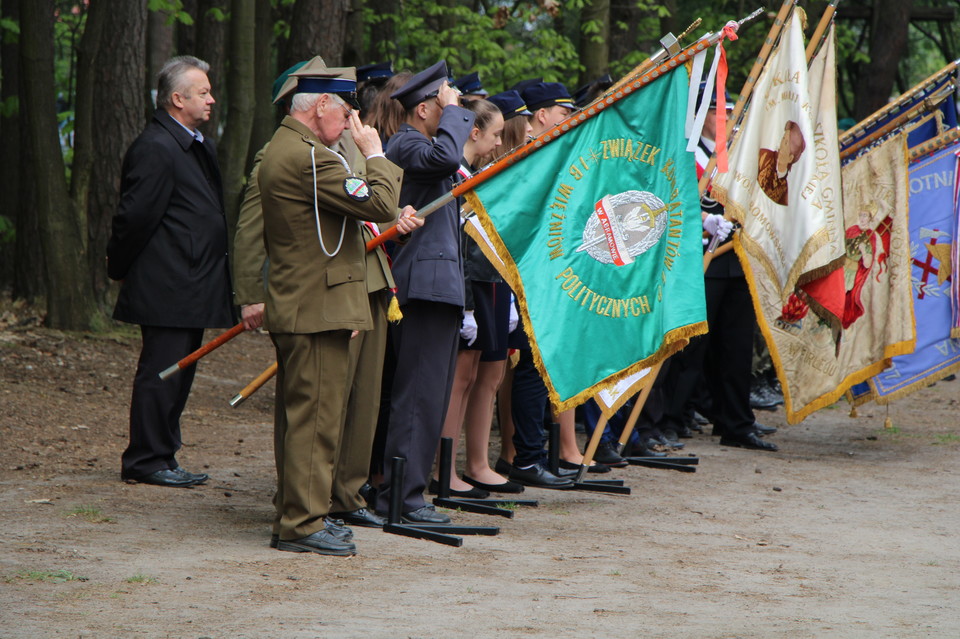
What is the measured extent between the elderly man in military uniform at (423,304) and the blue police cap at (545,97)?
5.80 feet

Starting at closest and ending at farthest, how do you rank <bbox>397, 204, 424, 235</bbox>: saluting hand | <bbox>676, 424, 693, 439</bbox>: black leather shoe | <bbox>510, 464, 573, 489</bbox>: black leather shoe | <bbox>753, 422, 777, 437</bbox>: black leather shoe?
<bbox>397, 204, 424, 235</bbox>: saluting hand < <bbox>510, 464, 573, 489</bbox>: black leather shoe < <bbox>676, 424, 693, 439</bbox>: black leather shoe < <bbox>753, 422, 777, 437</bbox>: black leather shoe

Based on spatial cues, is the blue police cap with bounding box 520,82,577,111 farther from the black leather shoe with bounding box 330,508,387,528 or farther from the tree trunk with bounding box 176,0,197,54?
the tree trunk with bounding box 176,0,197,54

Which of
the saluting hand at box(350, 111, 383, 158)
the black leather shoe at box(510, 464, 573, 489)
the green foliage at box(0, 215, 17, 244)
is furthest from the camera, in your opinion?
the green foliage at box(0, 215, 17, 244)

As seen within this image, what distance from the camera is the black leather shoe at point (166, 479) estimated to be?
668 centimetres

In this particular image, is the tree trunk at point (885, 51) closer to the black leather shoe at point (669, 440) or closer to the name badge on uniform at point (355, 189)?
the black leather shoe at point (669, 440)

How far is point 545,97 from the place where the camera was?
764 cm

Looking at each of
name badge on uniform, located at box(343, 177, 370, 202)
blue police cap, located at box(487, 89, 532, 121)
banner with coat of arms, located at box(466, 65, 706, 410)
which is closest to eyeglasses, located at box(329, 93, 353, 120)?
name badge on uniform, located at box(343, 177, 370, 202)

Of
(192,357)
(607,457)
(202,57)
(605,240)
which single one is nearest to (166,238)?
(192,357)

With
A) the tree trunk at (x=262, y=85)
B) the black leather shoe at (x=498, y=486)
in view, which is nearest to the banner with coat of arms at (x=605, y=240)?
the black leather shoe at (x=498, y=486)

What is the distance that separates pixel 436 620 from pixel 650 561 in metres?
1.43

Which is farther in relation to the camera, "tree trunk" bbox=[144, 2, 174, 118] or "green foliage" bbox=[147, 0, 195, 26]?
"tree trunk" bbox=[144, 2, 174, 118]

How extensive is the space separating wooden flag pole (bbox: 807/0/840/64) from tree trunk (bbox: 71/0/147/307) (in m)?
6.69

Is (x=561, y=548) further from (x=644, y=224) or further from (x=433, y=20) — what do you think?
(x=433, y=20)

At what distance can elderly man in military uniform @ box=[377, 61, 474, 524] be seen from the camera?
5.78 m
